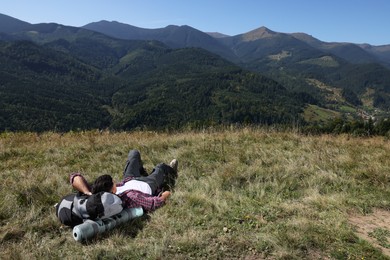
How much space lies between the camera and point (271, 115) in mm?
170625

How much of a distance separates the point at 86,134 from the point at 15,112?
19542cm

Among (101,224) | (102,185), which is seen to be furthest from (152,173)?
(101,224)

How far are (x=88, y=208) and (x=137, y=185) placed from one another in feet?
4.42

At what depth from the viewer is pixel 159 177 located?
21.5 feet

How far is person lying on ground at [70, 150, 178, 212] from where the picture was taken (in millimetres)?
5578

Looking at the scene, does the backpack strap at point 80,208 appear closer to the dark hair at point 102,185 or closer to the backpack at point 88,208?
the backpack at point 88,208

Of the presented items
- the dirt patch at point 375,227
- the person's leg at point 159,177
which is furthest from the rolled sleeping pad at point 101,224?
the dirt patch at point 375,227

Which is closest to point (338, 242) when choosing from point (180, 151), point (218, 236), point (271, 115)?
point (218, 236)

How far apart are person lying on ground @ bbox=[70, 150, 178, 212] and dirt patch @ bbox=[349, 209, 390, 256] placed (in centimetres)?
325

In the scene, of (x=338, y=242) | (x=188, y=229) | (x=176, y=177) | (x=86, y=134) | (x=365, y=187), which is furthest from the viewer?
(x=86, y=134)

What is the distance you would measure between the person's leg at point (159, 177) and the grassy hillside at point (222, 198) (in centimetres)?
32

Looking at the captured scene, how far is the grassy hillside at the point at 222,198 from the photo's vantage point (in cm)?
420

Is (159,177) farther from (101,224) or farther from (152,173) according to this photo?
(101,224)

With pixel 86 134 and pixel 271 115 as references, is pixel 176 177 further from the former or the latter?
pixel 271 115
